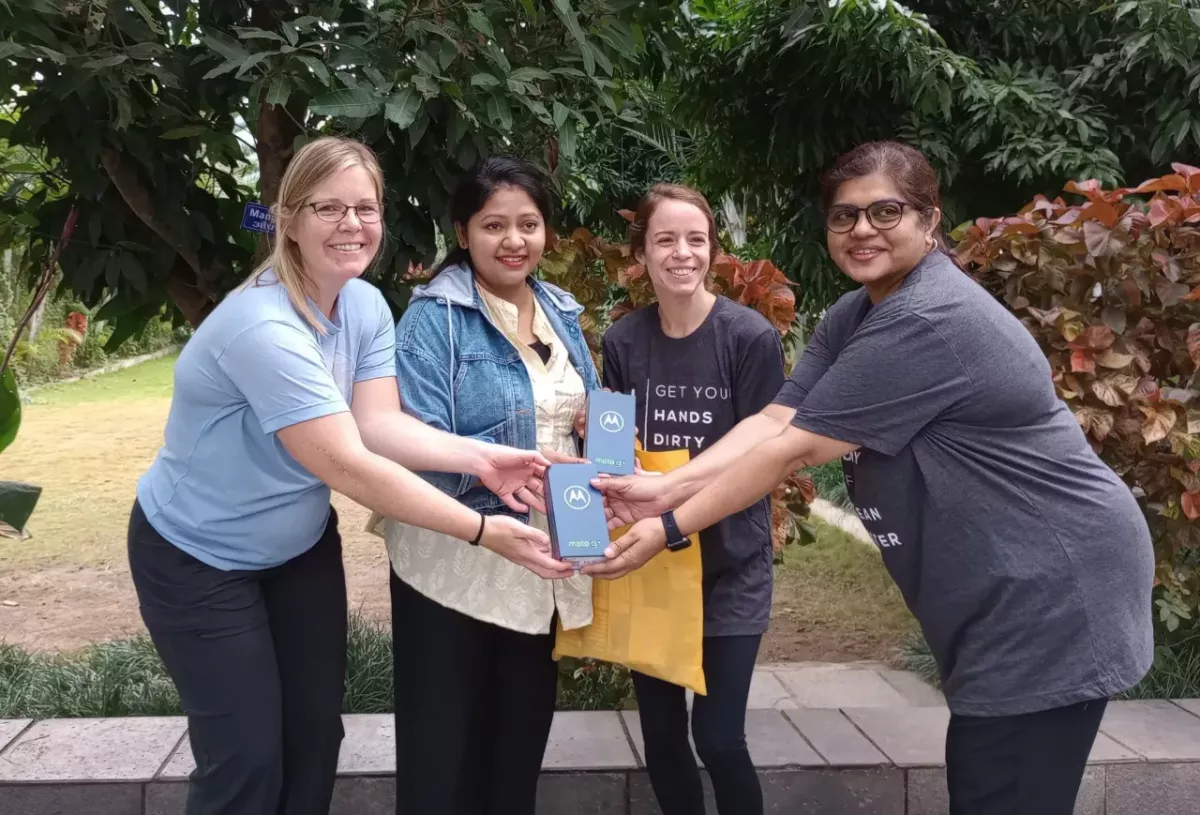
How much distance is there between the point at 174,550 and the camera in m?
2.15

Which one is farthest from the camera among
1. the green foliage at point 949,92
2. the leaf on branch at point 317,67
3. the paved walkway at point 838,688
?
the green foliage at point 949,92

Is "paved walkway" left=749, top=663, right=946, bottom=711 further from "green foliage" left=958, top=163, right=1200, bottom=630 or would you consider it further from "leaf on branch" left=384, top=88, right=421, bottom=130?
"leaf on branch" left=384, top=88, right=421, bottom=130

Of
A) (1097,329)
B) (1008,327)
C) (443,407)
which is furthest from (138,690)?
(1097,329)

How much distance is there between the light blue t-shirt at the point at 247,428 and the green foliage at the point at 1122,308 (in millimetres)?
2383

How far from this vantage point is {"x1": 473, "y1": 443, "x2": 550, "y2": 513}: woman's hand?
2.33 metres

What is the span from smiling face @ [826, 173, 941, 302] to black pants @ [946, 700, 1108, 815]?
0.91 m

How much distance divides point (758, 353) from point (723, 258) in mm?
1070

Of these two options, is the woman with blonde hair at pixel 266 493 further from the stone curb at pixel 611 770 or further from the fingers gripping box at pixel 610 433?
the stone curb at pixel 611 770

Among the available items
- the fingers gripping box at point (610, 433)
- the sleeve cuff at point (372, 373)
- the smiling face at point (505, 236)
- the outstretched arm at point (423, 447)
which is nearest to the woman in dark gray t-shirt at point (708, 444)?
the fingers gripping box at point (610, 433)

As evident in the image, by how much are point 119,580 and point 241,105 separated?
13.5ft

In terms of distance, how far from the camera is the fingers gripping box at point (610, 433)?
7.98 feet

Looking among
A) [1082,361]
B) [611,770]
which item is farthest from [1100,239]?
[611,770]

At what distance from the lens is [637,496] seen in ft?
8.37

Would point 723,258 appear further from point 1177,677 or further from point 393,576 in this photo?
point 1177,677
